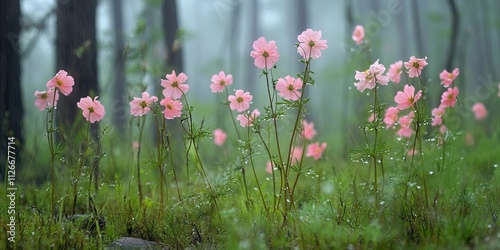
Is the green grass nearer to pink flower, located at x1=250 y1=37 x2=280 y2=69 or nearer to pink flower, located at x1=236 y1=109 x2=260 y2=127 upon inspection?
pink flower, located at x1=236 y1=109 x2=260 y2=127

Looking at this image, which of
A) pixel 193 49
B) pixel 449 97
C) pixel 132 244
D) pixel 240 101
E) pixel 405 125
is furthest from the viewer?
pixel 193 49

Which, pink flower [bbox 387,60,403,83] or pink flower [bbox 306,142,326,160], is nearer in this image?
pink flower [bbox 387,60,403,83]

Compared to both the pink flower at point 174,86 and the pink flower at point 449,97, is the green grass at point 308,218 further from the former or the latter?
the pink flower at point 174,86

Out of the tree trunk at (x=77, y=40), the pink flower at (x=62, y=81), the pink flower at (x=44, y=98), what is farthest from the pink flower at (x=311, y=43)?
the tree trunk at (x=77, y=40)

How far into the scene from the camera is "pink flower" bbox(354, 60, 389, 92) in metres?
2.76

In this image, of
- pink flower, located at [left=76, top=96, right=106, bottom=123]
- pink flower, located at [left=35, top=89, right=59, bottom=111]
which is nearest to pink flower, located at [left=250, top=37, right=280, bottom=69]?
pink flower, located at [left=76, top=96, right=106, bottom=123]

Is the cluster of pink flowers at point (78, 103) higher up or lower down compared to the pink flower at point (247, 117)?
higher up

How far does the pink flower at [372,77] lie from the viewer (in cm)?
276

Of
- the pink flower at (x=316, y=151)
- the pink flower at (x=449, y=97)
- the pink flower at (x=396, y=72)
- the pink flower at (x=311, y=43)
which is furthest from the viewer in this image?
the pink flower at (x=316, y=151)

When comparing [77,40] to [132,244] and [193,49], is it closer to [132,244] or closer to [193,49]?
[132,244]

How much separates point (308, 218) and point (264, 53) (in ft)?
2.96

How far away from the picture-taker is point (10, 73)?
195 inches

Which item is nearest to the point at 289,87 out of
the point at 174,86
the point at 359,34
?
the point at 174,86

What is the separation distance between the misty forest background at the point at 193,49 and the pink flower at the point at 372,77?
1.24 feet
